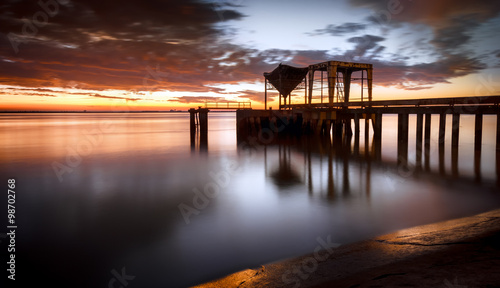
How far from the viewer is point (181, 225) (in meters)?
7.04

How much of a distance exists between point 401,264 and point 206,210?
203 inches

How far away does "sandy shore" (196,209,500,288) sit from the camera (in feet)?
11.9

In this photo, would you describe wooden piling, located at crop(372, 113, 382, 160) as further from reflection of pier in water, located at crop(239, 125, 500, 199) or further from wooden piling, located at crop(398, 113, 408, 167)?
wooden piling, located at crop(398, 113, 408, 167)

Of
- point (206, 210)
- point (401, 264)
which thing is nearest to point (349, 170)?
point (206, 210)

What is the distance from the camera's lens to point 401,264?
13.7 ft

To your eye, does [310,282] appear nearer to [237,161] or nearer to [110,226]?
[110,226]

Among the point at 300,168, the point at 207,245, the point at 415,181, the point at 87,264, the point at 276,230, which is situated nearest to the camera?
the point at 87,264

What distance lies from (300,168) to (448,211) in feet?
24.8

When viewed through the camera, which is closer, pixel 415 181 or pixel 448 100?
pixel 415 181

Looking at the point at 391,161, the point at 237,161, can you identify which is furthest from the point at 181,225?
the point at 391,161

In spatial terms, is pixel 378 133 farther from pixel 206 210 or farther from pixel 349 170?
pixel 206 210

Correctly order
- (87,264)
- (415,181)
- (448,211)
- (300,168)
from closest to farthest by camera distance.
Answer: (87,264) < (448,211) < (415,181) < (300,168)

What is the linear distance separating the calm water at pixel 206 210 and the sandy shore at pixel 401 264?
513mm

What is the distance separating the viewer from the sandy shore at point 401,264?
363cm
